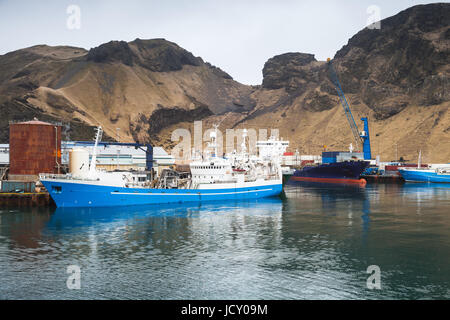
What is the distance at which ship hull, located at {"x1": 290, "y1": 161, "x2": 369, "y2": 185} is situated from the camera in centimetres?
12048

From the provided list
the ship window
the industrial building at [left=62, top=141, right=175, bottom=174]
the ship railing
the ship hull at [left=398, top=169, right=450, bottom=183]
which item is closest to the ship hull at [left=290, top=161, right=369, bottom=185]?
the ship hull at [left=398, top=169, right=450, bottom=183]

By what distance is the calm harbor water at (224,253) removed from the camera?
29672mm

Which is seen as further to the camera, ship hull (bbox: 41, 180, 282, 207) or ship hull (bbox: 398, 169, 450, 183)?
ship hull (bbox: 398, 169, 450, 183)

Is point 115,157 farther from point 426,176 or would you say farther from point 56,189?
point 426,176

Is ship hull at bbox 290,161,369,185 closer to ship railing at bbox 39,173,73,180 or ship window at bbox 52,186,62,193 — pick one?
ship railing at bbox 39,173,73,180

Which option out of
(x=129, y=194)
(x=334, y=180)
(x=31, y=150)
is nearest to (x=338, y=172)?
(x=334, y=180)

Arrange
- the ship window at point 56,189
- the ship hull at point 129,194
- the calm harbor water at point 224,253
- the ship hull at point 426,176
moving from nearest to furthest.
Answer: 1. the calm harbor water at point 224,253
2. the ship window at point 56,189
3. the ship hull at point 129,194
4. the ship hull at point 426,176

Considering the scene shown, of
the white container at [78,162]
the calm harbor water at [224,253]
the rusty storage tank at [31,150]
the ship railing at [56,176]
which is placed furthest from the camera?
the rusty storage tank at [31,150]

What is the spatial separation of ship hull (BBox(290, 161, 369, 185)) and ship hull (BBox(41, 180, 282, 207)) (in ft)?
157

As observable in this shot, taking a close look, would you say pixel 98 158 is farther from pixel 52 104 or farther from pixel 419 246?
pixel 419 246

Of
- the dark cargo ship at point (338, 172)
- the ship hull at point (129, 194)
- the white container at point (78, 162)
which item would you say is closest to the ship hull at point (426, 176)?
the dark cargo ship at point (338, 172)

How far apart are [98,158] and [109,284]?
3639 inches

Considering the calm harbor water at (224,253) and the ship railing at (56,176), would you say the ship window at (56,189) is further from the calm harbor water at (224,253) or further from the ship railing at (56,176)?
the calm harbor water at (224,253)
